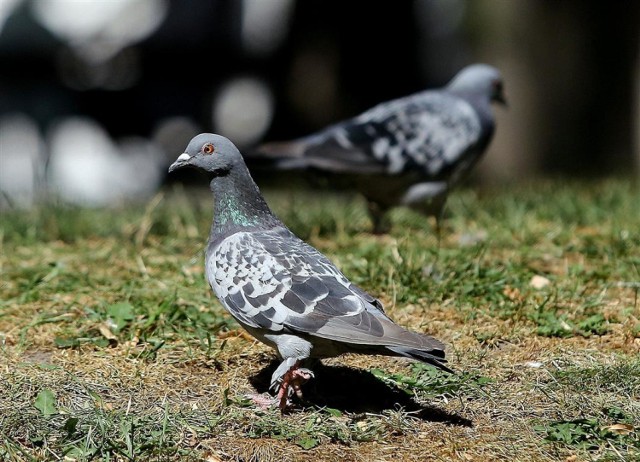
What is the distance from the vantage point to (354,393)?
12.0ft

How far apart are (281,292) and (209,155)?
679 millimetres

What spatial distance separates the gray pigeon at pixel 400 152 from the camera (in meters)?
5.98

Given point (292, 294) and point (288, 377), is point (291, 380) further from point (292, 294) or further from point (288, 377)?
point (292, 294)

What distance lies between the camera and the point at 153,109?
1184cm

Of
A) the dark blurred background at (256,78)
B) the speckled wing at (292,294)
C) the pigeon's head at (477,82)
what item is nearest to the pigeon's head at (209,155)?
the speckled wing at (292,294)

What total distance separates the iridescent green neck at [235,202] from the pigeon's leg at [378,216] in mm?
2470

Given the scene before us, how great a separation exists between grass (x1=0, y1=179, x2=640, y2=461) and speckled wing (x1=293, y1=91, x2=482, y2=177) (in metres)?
0.48

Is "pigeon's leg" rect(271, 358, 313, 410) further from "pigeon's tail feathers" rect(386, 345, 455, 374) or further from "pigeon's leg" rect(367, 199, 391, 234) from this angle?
"pigeon's leg" rect(367, 199, 391, 234)

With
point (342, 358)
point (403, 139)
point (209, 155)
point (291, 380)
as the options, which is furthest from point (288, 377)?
point (403, 139)

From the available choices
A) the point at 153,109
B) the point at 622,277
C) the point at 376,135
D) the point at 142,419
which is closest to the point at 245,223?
the point at 142,419

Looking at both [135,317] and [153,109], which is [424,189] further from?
[153,109]

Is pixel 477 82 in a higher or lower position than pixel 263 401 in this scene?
higher

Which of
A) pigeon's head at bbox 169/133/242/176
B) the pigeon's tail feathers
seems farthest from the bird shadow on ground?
pigeon's head at bbox 169/133/242/176

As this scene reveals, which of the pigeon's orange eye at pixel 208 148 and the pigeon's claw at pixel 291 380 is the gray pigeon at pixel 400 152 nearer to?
the pigeon's orange eye at pixel 208 148
